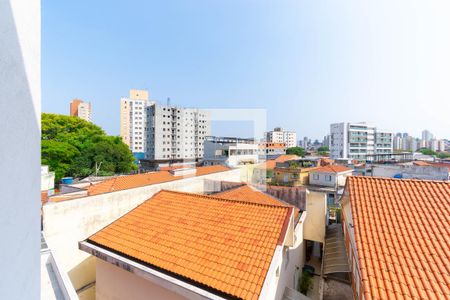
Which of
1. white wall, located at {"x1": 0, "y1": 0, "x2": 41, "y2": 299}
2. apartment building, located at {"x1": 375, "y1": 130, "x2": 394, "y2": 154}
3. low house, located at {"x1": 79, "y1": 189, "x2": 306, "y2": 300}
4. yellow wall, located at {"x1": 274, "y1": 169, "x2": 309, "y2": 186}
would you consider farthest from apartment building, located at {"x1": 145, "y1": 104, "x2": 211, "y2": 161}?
apartment building, located at {"x1": 375, "y1": 130, "x2": 394, "y2": 154}

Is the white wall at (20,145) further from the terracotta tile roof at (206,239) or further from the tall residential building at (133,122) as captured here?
the tall residential building at (133,122)

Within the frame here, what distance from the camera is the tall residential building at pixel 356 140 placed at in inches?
2739

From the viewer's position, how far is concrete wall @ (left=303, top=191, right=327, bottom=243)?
9.63m

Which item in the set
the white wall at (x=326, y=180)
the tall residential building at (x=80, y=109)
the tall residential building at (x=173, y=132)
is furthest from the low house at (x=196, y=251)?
the tall residential building at (x=80, y=109)

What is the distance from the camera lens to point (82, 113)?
3602 inches

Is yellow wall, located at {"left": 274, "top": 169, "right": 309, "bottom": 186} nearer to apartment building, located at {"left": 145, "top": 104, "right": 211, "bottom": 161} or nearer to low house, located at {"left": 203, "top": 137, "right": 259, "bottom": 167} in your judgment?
low house, located at {"left": 203, "top": 137, "right": 259, "bottom": 167}

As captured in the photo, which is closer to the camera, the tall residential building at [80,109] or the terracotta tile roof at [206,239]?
the terracotta tile roof at [206,239]

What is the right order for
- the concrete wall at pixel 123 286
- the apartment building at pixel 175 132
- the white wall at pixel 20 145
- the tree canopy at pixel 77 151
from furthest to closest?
the apartment building at pixel 175 132 < the tree canopy at pixel 77 151 < the concrete wall at pixel 123 286 < the white wall at pixel 20 145

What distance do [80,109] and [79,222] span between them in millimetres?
102536

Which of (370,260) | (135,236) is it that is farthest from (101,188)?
(370,260)

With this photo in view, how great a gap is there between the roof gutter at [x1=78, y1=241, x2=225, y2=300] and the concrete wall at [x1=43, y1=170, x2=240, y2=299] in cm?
139

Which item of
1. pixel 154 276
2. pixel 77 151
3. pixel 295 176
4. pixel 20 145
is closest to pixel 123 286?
pixel 154 276

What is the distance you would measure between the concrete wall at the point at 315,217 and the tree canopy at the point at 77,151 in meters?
25.0

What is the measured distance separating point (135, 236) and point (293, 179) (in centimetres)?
3101
